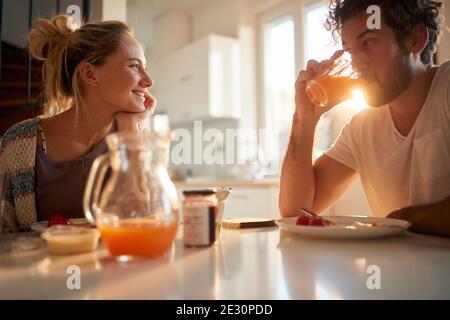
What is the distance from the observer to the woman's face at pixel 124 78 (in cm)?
125

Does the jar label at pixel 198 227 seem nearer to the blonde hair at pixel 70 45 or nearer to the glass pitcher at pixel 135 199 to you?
the glass pitcher at pixel 135 199

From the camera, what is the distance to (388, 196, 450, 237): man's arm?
2.45 feet

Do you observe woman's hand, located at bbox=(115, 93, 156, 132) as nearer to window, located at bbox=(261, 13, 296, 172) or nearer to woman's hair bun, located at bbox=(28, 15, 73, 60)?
woman's hair bun, located at bbox=(28, 15, 73, 60)

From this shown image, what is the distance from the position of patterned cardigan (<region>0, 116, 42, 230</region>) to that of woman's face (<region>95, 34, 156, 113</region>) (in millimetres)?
281

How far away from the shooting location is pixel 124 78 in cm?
124

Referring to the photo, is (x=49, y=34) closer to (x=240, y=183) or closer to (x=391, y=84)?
(x=391, y=84)

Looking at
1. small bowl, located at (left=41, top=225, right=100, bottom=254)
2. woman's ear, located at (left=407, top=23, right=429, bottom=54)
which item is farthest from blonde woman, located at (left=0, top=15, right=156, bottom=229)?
woman's ear, located at (left=407, top=23, right=429, bottom=54)

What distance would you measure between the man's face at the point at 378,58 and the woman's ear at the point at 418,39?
0.06 metres

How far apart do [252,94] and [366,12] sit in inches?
115

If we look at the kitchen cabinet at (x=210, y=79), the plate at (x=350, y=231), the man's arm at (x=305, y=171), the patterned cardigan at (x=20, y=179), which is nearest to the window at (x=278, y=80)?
the kitchen cabinet at (x=210, y=79)

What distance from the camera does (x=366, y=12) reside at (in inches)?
47.6

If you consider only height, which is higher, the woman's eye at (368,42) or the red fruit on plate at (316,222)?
the woman's eye at (368,42)

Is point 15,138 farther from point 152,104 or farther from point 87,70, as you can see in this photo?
point 152,104
